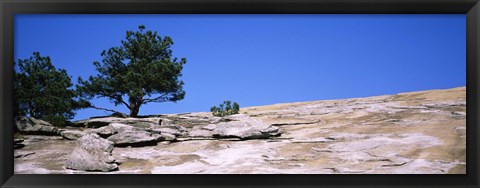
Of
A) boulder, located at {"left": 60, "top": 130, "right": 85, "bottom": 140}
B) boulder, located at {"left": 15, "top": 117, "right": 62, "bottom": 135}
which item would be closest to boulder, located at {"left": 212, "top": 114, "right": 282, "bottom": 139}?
boulder, located at {"left": 60, "top": 130, "right": 85, "bottom": 140}

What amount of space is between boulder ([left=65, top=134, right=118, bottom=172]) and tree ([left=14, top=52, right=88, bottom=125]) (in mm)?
480

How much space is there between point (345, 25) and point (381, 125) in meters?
1.21

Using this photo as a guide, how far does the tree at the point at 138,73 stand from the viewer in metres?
4.99

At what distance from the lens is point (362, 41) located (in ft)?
15.9

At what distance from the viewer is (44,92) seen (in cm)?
488

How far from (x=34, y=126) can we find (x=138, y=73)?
4.96ft

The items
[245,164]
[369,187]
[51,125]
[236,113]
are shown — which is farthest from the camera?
[236,113]

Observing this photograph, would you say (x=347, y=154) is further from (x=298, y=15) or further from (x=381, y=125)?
(x=298, y=15)

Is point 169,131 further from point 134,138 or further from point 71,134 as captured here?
point 71,134

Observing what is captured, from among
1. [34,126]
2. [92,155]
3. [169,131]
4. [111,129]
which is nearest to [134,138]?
[111,129]

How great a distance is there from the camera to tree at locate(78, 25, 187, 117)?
4992 millimetres
